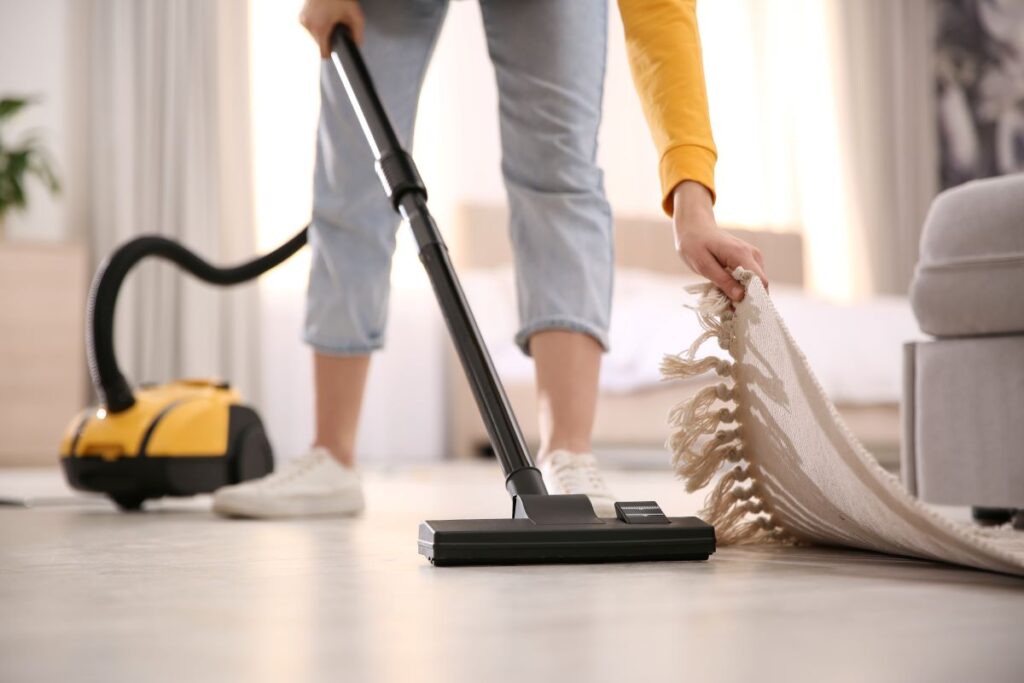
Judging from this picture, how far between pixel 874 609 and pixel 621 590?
0.16 meters

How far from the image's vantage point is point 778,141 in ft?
18.2

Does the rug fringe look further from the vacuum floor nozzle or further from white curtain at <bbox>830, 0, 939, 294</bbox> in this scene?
white curtain at <bbox>830, 0, 939, 294</bbox>

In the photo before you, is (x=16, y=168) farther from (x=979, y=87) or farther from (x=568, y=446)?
(x=979, y=87)

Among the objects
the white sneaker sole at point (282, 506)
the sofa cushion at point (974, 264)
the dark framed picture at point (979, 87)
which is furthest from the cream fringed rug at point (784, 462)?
the dark framed picture at point (979, 87)

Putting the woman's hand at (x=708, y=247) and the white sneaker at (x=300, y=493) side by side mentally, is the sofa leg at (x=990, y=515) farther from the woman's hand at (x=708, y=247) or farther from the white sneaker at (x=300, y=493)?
the white sneaker at (x=300, y=493)

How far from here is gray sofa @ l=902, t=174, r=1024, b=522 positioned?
1354mm

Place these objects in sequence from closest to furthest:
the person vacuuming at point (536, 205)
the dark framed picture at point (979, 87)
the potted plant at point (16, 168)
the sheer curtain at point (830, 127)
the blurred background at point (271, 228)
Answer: the person vacuuming at point (536, 205), the blurred background at point (271, 228), the potted plant at point (16, 168), the sheer curtain at point (830, 127), the dark framed picture at point (979, 87)

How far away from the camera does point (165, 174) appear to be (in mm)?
4273

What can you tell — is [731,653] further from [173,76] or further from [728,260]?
[173,76]

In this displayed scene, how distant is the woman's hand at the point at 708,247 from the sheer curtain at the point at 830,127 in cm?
434

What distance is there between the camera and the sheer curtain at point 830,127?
5461 millimetres

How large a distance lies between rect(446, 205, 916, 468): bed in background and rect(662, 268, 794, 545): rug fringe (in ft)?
7.20

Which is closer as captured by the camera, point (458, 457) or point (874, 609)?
point (874, 609)

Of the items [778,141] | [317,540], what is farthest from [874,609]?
[778,141]
